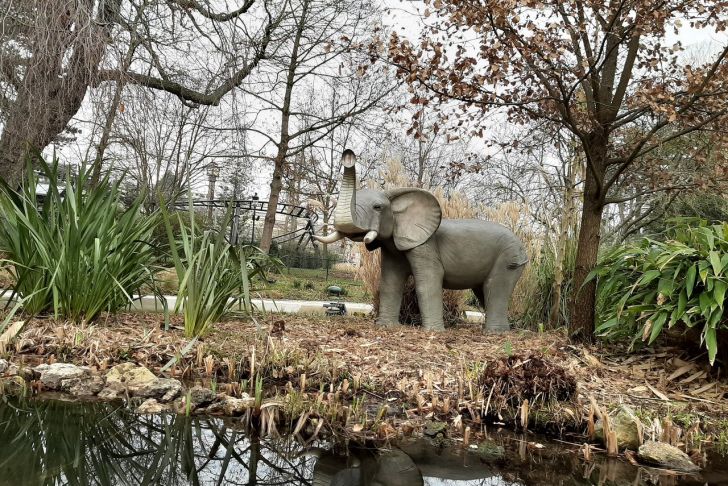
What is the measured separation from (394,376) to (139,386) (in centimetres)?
148

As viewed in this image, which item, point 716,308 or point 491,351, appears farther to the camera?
point 491,351

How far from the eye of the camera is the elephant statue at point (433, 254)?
5.66 metres

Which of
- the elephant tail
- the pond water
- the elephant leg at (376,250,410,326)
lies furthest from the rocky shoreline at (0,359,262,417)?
the elephant tail

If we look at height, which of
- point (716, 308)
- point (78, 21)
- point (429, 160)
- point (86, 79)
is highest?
point (429, 160)

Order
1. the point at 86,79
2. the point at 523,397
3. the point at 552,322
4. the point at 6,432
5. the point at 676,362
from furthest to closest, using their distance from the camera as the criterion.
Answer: the point at 552,322 → the point at 676,362 → the point at 86,79 → the point at 523,397 → the point at 6,432

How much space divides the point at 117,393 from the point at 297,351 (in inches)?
44.2

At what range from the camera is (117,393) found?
8.79 ft

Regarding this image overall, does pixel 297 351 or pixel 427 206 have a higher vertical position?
pixel 427 206

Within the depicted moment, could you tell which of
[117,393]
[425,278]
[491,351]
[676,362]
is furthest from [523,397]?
[425,278]

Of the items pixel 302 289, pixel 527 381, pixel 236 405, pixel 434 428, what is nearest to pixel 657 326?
pixel 527 381

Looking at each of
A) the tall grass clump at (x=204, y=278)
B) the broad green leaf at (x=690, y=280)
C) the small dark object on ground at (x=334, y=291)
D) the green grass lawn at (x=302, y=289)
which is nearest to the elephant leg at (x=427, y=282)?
the tall grass clump at (x=204, y=278)

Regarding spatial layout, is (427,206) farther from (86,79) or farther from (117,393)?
(117,393)

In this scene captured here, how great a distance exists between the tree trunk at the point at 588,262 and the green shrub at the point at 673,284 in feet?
0.42

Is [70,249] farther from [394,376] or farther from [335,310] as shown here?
[335,310]
